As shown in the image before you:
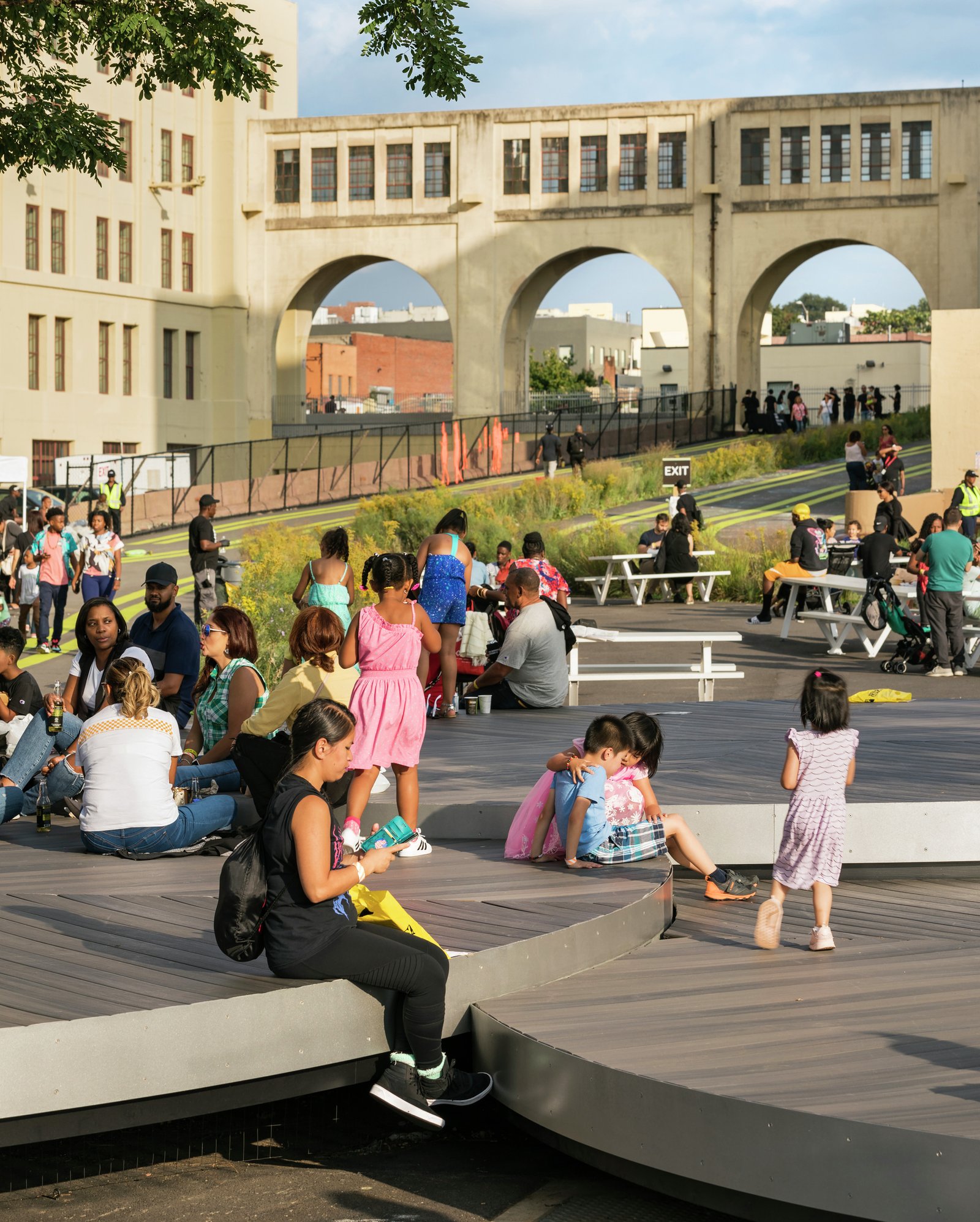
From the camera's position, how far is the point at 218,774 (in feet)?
28.5

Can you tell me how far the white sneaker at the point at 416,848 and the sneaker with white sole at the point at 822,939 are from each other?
6.56 ft

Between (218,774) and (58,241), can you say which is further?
(58,241)

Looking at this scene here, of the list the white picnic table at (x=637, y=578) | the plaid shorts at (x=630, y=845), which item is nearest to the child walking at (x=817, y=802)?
the plaid shorts at (x=630, y=845)

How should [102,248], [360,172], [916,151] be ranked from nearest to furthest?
[102,248]
[916,151]
[360,172]

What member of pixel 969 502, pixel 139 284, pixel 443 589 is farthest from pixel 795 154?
pixel 443 589

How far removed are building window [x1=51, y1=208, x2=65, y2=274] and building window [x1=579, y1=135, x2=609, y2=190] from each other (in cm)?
1612

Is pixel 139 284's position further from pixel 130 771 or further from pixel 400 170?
pixel 130 771

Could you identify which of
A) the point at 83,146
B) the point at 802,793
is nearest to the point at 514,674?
the point at 802,793

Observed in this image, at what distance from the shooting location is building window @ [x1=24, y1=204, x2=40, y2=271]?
155 ft

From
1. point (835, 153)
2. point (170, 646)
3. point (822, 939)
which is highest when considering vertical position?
point (835, 153)

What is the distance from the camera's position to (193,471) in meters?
48.7

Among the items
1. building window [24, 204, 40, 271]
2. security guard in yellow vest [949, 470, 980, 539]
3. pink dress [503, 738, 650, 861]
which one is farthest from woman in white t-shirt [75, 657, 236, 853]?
building window [24, 204, 40, 271]

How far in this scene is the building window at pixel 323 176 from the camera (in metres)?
53.5

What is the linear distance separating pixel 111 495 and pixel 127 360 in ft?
70.2
